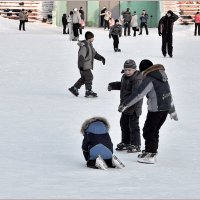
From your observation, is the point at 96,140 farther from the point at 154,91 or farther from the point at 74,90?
the point at 74,90

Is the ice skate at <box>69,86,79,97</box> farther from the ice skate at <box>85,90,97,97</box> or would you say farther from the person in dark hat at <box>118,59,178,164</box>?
the person in dark hat at <box>118,59,178,164</box>

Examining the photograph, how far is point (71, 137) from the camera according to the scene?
30.2 ft

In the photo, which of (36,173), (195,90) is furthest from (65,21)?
(36,173)

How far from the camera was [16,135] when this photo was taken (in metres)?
9.17

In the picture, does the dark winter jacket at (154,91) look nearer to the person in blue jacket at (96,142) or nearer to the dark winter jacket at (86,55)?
the person in blue jacket at (96,142)

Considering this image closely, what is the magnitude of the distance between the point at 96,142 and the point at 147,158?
0.64 meters

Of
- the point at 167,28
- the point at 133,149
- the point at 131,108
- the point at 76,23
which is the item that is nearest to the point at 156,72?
the point at 131,108

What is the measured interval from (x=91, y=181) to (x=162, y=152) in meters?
1.94

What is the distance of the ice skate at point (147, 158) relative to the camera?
7.54 metres

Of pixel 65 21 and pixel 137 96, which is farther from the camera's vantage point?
pixel 65 21

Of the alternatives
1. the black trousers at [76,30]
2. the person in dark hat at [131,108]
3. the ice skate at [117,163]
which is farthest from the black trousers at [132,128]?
the black trousers at [76,30]

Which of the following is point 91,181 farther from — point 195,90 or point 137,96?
point 195,90

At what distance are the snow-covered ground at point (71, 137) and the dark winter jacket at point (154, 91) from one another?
2.04 feet

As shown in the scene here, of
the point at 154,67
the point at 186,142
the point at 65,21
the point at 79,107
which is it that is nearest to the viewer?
the point at 154,67
